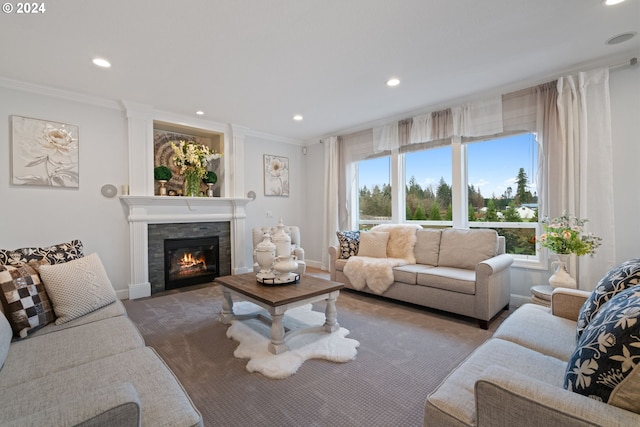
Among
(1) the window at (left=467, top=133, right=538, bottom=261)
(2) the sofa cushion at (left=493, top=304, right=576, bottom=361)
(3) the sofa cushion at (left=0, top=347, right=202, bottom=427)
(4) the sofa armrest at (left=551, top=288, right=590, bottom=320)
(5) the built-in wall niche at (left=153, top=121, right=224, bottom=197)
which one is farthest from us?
(5) the built-in wall niche at (left=153, top=121, right=224, bottom=197)

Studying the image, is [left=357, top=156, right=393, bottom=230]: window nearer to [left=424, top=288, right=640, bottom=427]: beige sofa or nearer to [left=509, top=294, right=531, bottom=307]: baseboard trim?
[left=509, top=294, right=531, bottom=307]: baseboard trim

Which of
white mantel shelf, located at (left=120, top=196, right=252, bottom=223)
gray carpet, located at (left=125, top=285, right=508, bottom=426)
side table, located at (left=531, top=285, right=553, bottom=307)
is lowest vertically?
gray carpet, located at (left=125, top=285, right=508, bottom=426)

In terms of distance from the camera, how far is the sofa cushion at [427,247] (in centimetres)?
363

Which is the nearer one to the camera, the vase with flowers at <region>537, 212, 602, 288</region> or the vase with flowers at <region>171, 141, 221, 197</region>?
the vase with flowers at <region>537, 212, 602, 288</region>

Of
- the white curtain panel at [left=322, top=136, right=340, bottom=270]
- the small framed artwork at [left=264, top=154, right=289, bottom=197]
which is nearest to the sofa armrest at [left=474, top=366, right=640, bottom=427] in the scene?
the white curtain panel at [left=322, top=136, right=340, bottom=270]

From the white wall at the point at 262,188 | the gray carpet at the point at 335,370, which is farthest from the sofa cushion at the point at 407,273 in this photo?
the white wall at the point at 262,188

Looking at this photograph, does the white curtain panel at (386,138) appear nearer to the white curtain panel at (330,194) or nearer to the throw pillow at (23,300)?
the white curtain panel at (330,194)

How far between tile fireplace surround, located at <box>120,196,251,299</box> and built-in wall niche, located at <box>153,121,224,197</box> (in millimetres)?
257

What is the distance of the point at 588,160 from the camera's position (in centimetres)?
288

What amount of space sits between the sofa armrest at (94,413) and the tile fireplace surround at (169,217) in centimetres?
339

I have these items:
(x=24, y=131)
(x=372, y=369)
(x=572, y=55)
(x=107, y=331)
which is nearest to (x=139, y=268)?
(x=24, y=131)

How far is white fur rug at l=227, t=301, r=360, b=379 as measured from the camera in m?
2.05

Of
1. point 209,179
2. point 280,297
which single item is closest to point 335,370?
point 280,297

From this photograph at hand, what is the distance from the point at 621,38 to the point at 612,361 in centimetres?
303
